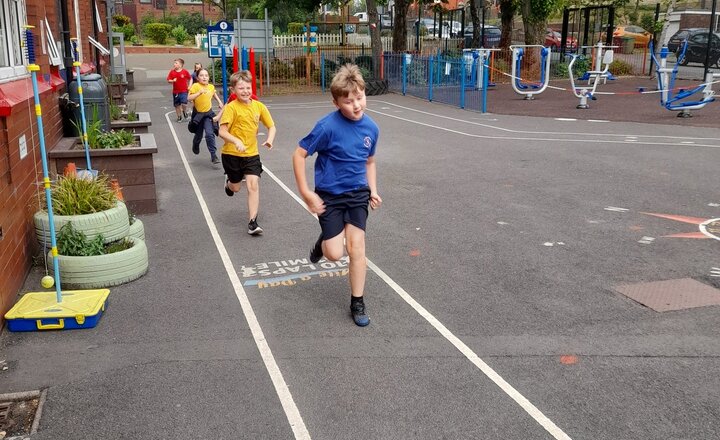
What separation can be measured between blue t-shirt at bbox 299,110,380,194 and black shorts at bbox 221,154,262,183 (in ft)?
9.60

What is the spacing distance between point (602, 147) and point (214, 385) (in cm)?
1169

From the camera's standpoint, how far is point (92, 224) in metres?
6.51

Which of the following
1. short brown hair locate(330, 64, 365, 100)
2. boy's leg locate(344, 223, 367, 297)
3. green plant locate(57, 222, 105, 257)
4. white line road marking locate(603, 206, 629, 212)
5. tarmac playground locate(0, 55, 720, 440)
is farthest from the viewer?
white line road marking locate(603, 206, 629, 212)

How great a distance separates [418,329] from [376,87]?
78.4 feet

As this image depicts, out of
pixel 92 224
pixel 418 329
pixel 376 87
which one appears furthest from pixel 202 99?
pixel 376 87

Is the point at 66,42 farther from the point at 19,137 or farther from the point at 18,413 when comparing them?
the point at 18,413

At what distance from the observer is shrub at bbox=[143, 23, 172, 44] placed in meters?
58.9

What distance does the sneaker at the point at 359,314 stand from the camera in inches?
213

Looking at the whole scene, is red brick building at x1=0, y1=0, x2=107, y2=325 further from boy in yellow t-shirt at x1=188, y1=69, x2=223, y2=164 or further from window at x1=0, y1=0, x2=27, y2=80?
boy in yellow t-shirt at x1=188, y1=69, x2=223, y2=164

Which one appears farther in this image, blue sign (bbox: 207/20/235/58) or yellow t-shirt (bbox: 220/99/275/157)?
blue sign (bbox: 207/20/235/58)

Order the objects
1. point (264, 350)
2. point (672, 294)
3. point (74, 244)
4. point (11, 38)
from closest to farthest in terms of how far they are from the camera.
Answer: point (264, 350), point (672, 294), point (74, 244), point (11, 38)

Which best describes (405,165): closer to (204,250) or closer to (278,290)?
(204,250)

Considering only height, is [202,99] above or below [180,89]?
above

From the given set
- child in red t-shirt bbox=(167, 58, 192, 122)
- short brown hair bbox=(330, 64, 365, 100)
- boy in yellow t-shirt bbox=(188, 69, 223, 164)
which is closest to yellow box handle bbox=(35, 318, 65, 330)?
short brown hair bbox=(330, 64, 365, 100)
